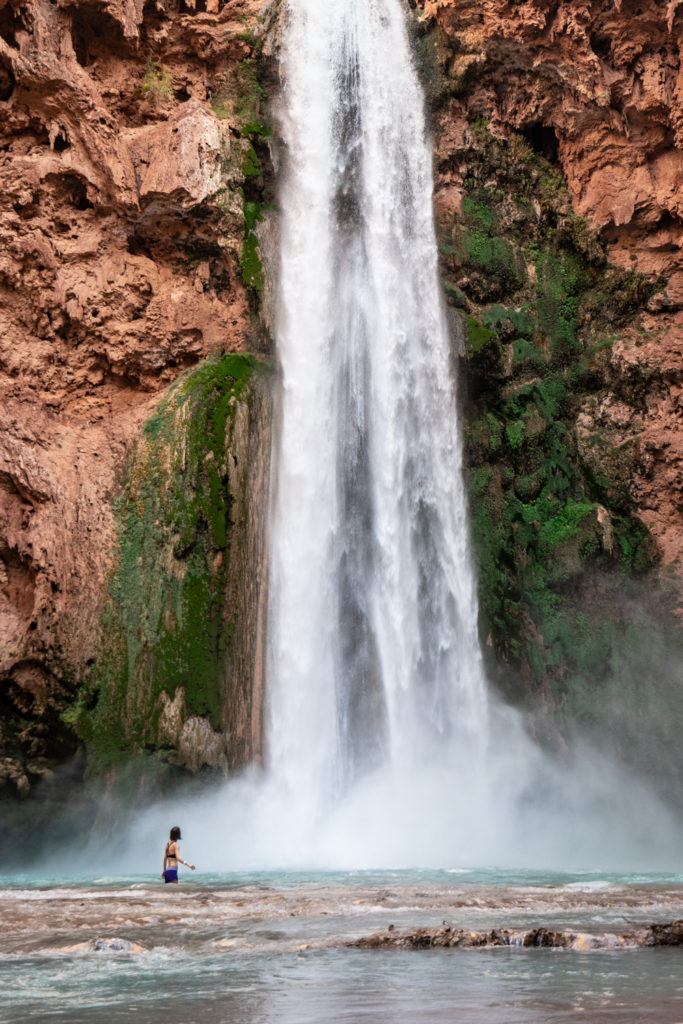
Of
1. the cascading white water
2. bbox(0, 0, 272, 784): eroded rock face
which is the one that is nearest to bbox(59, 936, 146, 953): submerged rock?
the cascading white water

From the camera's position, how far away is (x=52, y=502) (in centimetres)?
1720

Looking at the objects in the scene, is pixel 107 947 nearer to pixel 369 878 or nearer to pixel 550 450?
pixel 369 878

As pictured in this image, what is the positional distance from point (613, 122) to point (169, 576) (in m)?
14.6

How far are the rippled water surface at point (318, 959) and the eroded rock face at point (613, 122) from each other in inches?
516

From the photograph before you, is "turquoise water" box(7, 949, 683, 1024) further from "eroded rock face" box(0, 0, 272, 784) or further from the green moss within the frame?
the green moss

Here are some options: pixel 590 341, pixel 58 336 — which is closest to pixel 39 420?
pixel 58 336

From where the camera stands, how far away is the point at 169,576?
17.2 m

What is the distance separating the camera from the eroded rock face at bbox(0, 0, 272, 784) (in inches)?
731

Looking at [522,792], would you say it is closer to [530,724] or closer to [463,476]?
[530,724]

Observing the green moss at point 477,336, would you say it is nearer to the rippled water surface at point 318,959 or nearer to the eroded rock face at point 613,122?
the eroded rock face at point 613,122

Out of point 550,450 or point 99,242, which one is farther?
point 550,450

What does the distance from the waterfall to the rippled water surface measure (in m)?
6.56

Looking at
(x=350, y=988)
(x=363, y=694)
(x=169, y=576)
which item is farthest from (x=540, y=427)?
(x=350, y=988)

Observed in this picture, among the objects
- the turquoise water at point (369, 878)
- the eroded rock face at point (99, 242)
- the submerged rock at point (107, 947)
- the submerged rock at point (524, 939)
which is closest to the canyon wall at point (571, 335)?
the eroded rock face at point (99, 242)
